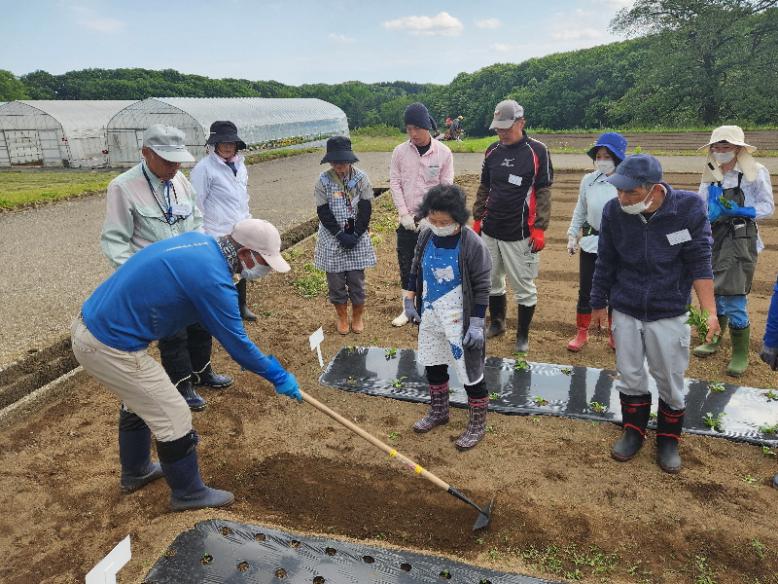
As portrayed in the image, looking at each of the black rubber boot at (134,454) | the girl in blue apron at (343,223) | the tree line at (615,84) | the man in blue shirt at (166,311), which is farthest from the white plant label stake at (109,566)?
→ the tree line at (615,84)

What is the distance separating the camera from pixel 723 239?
4617 millimetres

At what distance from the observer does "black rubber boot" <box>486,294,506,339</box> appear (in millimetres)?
5661

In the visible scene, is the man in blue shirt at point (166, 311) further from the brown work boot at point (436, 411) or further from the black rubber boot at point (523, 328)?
the black rubber boot at point (523, 328)

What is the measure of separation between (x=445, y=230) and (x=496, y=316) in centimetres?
235

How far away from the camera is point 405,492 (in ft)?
11.7

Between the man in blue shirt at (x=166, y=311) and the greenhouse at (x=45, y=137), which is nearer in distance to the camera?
the man in blue shirt at (x=166, y=311)

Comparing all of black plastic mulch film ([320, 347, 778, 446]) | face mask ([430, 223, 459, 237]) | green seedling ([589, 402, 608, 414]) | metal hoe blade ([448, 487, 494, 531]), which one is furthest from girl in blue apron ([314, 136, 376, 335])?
metal hoe blade ([448, 487, 494, 531])

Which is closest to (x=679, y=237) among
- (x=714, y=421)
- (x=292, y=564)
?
(x=714, y=421)

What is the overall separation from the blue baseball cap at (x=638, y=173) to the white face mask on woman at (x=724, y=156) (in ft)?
5.38

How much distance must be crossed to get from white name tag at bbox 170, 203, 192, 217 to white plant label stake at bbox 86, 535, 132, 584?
219 centimetres

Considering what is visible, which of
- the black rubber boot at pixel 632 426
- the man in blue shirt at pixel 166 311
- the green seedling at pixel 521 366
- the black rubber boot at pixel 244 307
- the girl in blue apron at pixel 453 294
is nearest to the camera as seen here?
the man in blue shirt at pixel 166 311

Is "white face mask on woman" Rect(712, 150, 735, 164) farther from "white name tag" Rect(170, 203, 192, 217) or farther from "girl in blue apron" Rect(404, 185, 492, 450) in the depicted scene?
"white name tag" Rect(170, 203, 192, 217)

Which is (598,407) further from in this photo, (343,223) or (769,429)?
(343,223)

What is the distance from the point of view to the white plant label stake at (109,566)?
2.47m
